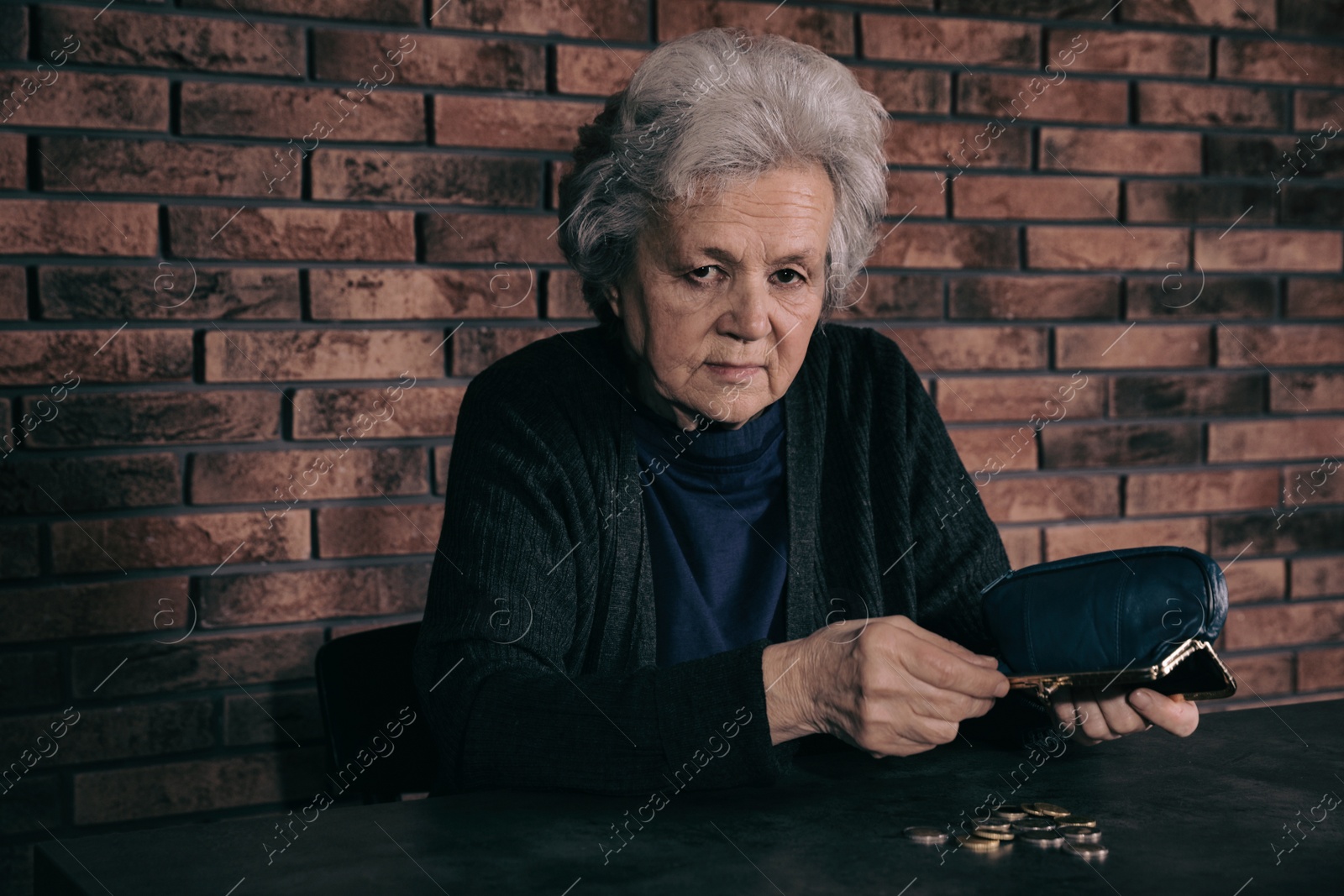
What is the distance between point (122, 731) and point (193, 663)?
0.14m

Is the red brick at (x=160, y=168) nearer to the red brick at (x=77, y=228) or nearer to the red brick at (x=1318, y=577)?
the red brick at (x=77, y=228)

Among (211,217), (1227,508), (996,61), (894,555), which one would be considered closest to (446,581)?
(894,555)

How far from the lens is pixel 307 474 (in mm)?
1903

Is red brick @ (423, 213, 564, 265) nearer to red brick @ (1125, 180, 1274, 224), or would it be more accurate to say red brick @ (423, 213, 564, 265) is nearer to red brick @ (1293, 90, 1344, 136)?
red brick @ (1125, 180, 1274, 224)

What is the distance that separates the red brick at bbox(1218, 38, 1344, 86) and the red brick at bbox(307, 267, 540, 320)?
5.01ft

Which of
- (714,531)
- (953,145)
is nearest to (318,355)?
(714,531)

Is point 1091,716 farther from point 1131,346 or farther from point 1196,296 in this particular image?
point 1196,296

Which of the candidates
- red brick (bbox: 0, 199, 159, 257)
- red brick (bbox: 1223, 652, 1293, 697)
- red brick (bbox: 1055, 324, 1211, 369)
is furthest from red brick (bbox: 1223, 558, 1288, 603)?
red brick (bbox: 0, 199, 159, 257)

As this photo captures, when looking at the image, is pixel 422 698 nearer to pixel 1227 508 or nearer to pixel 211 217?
pixel 211 217

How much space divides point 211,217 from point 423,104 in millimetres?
379

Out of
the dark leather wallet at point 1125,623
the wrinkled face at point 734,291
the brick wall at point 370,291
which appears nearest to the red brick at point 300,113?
the brick wall at point 370,291

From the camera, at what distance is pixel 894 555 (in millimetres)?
1599

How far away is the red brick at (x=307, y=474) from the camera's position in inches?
73.2

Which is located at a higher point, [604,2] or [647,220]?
[604,2]
